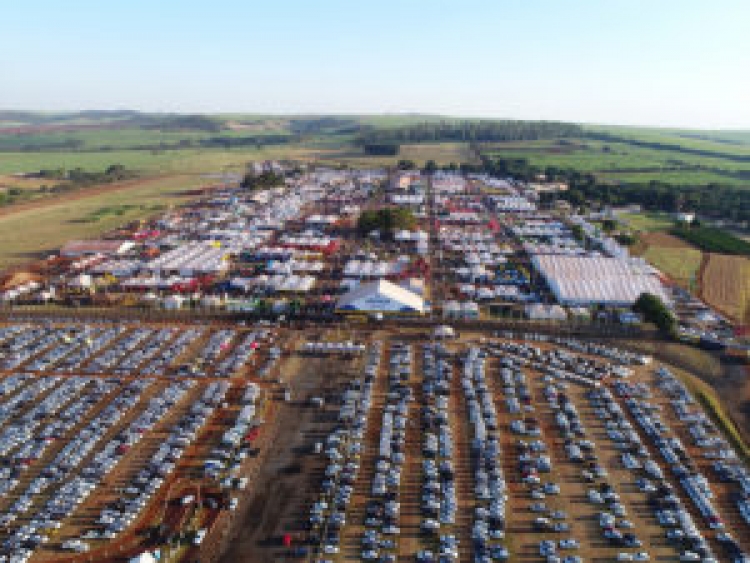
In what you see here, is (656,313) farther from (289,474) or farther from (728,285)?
(289,474)

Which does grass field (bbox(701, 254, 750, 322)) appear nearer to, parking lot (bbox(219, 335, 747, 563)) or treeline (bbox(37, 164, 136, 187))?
parking lot (bbox(219, 335, 747, 563))

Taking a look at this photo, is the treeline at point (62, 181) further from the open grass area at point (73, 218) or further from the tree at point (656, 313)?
the tree at point (656, 313)

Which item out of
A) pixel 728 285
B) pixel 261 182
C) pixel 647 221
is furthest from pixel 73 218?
pixel 647 221

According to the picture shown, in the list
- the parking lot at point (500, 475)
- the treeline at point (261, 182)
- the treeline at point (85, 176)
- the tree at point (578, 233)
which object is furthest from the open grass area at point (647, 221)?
the treeline at point (85, 176)

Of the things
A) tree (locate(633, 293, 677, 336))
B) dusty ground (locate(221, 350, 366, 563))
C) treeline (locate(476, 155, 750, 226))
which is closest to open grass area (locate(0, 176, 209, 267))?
dusty ground (locate(221, 350, 366, 563))

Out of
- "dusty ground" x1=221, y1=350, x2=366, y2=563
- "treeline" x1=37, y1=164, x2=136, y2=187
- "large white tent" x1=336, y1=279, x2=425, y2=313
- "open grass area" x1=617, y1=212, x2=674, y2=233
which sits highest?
"treeline" x1=37, y1=164, x2=136, y2=187

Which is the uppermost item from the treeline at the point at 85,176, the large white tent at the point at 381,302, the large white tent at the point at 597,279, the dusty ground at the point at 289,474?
the treeline at the point at 85,176

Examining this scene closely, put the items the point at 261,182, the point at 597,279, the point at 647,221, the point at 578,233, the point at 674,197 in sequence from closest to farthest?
1. the point at 597,279
2. the point at 578,233
3. the point at 647,221
4. the point at 674,197
5. the point at 261,182
